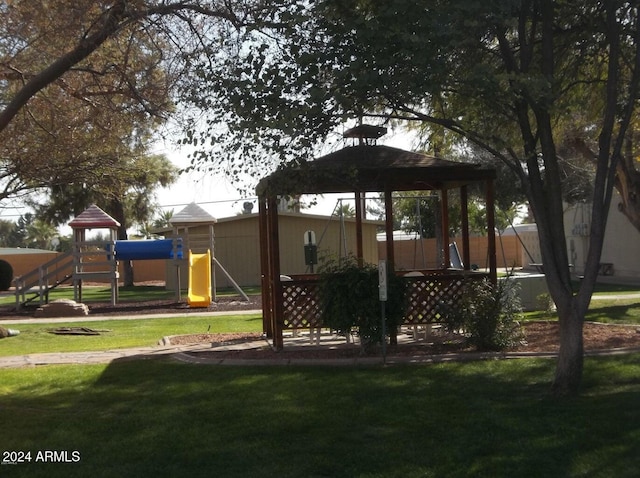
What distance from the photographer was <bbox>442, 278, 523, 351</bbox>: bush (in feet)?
38.1

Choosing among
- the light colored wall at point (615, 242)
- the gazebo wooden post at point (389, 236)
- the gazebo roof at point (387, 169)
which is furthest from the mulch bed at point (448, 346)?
the light colored wall at point (615, 242)

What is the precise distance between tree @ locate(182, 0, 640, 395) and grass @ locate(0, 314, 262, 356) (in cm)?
735

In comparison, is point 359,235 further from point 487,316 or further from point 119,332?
point 119,332

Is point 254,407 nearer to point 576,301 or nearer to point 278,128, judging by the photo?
point 278,128

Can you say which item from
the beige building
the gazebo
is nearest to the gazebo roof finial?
the gazebo

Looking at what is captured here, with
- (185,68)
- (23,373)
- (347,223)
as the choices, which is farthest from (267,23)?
(347,223)

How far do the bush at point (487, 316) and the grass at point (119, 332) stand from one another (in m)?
5.80

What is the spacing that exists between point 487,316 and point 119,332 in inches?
370

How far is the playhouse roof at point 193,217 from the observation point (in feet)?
93.1

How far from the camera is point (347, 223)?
36219 mm

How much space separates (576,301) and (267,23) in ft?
14.6

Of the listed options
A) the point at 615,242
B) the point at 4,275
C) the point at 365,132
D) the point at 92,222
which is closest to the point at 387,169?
the point at 365,132

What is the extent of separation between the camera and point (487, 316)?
460 inches

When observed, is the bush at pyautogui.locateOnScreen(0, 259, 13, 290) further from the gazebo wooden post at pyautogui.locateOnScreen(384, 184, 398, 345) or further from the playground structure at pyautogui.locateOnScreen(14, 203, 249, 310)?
the gazebo wooden post at pyautogui.locateOnScreen(384, 184, 398, 345)
